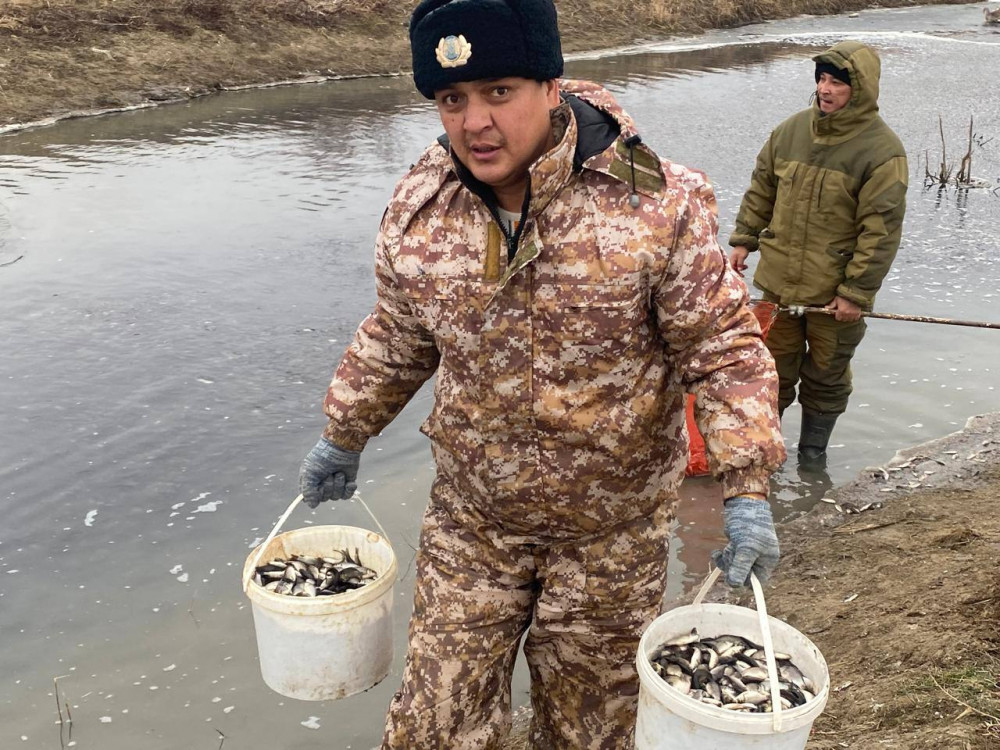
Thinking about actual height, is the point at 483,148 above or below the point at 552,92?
below

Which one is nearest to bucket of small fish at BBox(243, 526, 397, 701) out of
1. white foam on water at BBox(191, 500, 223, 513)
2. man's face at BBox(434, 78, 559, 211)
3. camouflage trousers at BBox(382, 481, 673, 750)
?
camouflage trousers at BBox(382, 481, 673, 750)

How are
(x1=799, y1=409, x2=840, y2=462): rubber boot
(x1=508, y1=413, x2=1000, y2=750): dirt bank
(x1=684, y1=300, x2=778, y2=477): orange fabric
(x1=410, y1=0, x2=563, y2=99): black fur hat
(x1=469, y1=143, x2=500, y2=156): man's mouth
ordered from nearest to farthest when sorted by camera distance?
Answer: (x1=410, y1=0, x2=563, y2=99): black fur hat < (x1=469, y1=143, x2=500, y2=156): man's mouth < (x1=508, y1=413, x2=1000, y2=750): dirt bank < (x1=684, y1=300, x2=778, y2=477): orange fabric < (x1=799, y1=409, x2=840, y2=462): rubber boot

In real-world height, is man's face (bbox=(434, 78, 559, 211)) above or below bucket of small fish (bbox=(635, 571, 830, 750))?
above

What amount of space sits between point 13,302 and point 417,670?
262 inches

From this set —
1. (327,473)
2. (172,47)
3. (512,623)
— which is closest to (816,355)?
(512,623)

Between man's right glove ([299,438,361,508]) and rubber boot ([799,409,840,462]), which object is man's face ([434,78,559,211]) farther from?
rubber boot ([799,409,840,462])

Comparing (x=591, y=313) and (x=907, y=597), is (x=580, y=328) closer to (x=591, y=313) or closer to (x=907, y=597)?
(x=591, y=313)

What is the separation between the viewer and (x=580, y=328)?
2734mm

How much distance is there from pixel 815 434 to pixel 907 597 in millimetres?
1859

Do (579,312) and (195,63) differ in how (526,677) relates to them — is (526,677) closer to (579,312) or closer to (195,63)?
(579,312)

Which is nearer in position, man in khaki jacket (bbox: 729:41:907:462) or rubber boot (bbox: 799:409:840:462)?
man in khaki jacket (bbox: 729:41:907:462)

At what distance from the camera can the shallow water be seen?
446 cm

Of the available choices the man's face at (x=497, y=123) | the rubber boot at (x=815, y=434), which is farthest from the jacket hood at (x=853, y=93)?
the man's face at (x=497, y=123)

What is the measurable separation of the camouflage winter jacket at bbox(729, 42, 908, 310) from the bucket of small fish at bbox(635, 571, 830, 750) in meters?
3.15
